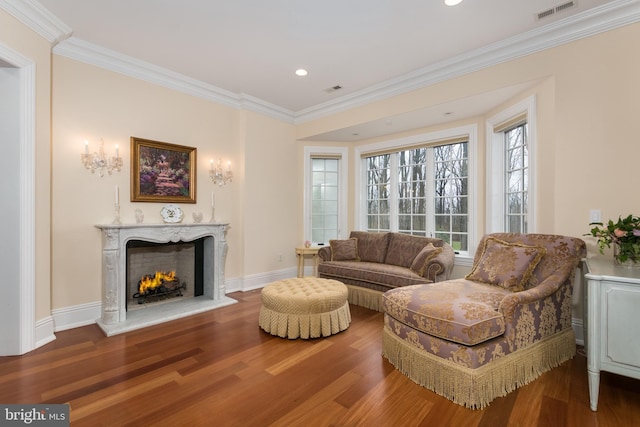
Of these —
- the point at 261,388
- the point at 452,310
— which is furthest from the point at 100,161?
the point at 452,310

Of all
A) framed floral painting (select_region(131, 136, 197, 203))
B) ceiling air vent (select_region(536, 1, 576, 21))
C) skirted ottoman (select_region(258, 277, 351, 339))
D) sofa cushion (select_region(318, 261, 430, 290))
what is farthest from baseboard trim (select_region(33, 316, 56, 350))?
ceiling air vent (select_region(536, 1, 576, 21))

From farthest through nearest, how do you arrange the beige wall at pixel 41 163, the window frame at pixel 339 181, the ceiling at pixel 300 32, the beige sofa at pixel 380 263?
the window frame at pixel 339 181
the beige sofa at pixel 380 263
the beige wall at pixel 41 163
the ceiling at pixel 300 32

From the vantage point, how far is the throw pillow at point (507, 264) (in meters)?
2.42

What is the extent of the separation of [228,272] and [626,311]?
4.23 m

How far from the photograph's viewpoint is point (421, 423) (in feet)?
5.57

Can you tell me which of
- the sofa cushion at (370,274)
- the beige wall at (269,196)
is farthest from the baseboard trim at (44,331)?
the sofa cushion at (370,274)

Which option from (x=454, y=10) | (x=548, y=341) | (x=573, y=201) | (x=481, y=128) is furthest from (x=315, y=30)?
(x=548, y=341)

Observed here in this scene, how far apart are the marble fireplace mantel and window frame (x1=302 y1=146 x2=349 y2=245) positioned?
5.55 feet

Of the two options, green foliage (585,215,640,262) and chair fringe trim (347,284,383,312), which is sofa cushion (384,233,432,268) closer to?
chair fringe trim (347,284,383,312)

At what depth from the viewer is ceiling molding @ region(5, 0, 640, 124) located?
2.47 meters

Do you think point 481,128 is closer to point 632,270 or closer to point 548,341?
point 632,270

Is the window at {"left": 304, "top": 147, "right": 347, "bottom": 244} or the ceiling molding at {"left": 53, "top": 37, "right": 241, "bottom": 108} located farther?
the window at {"left": 304, "top": 147, "right": 347, "bottom": 244}

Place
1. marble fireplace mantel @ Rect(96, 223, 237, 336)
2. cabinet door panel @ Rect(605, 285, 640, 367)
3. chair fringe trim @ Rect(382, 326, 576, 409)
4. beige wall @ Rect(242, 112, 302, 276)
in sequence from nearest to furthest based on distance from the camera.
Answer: cabinet door panel @ Rect(605, 285, 640, 367) → chair fringe trim @ Rect(382, 326, 576, 409) → marble fireplace mantel @ Rect(96, 223, 237, 336) → beige wall @ Rect(242, 112, 302, 276)

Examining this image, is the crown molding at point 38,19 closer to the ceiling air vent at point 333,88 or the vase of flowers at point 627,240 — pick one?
the ceiling air vent at point 333,88
